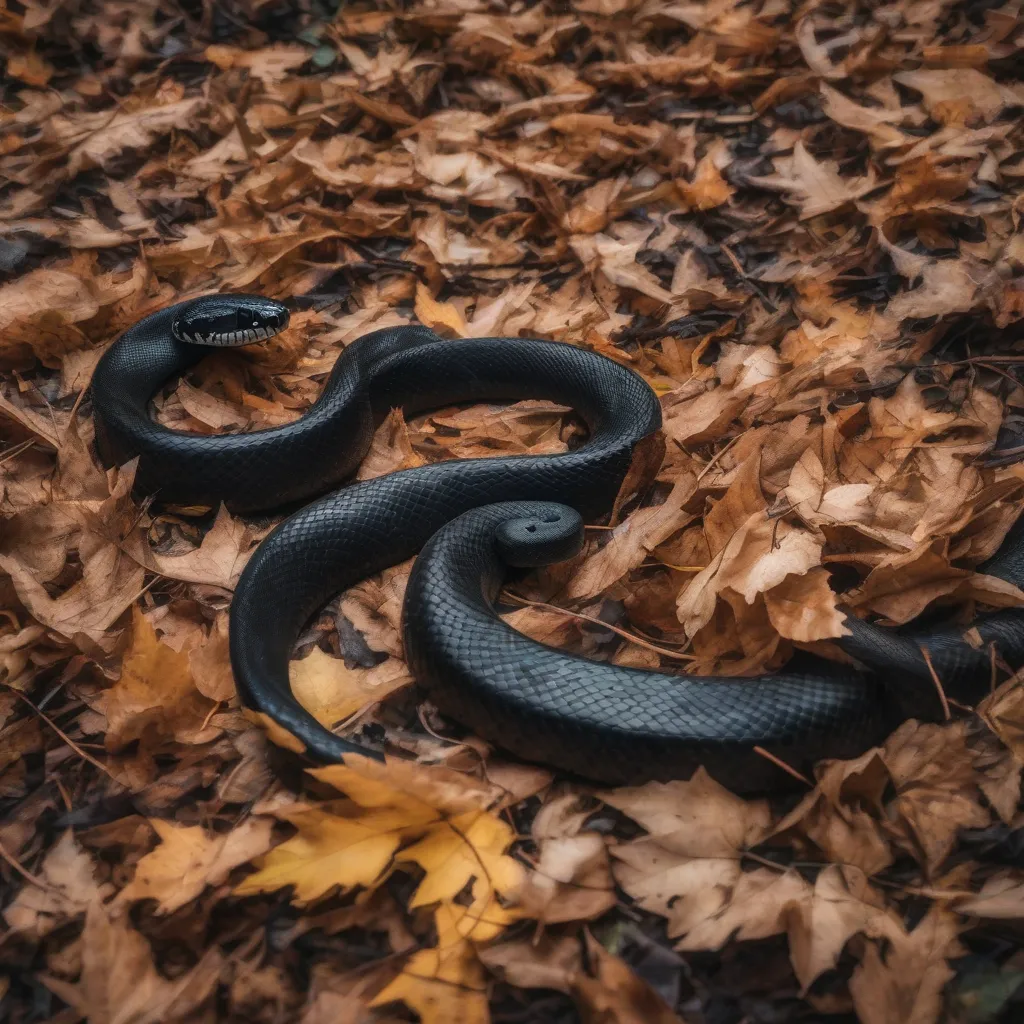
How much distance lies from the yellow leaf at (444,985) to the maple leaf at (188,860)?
500mm

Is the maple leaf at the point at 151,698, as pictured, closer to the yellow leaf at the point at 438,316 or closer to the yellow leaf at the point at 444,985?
the yellow leaf at the point at 444,985

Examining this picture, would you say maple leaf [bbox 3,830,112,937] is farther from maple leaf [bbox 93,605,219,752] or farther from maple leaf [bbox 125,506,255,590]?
maple leaf [bbox 125,506,255,590]

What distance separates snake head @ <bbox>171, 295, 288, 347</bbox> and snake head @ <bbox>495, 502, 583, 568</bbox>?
1.67 m

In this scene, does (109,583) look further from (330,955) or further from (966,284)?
(966,284)

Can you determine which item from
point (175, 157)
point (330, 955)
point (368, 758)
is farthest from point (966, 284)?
point (175, 157)

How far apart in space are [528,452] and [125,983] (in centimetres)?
239

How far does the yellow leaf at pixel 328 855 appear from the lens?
2.13m

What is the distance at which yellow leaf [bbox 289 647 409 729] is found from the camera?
105 inches

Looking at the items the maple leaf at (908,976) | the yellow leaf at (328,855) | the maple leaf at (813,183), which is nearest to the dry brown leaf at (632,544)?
the yellow leaf at (328,855)

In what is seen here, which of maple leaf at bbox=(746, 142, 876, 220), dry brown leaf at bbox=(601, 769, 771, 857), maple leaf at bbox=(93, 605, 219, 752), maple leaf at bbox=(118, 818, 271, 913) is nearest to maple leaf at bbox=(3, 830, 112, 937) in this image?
maple leaf at bbox=(118, 818, 271, 913)

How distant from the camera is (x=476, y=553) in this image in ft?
9.85

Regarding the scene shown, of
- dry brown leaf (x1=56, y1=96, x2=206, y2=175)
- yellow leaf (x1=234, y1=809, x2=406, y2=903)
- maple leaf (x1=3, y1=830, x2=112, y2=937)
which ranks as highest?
dry brown leaf (x1=56, y1=96, x2=206, y2=175)

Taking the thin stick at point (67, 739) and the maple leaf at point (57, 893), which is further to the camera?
the thin stick at point (67, 739)

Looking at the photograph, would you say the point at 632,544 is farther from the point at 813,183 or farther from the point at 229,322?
the point at 813,183
